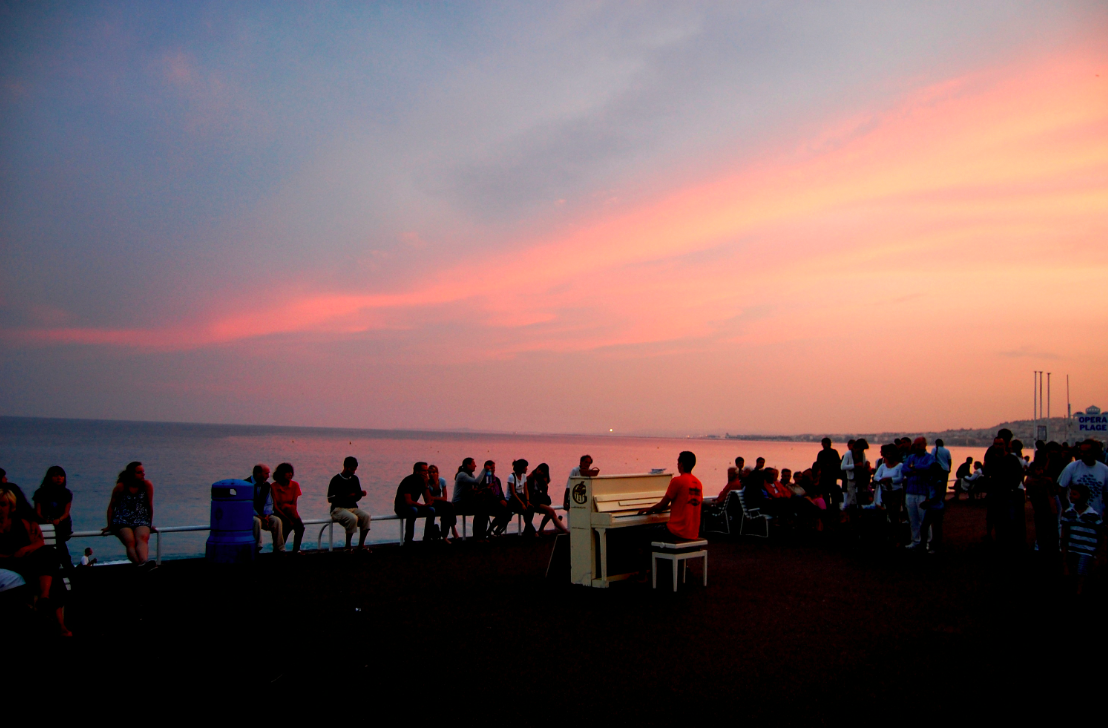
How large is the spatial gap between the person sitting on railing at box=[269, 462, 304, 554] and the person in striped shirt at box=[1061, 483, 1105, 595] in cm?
898

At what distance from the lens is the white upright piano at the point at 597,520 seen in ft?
24.9

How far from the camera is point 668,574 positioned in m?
7.84

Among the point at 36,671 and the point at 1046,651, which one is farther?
the point at 1046,651

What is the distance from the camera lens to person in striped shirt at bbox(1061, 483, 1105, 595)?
7.20 metres

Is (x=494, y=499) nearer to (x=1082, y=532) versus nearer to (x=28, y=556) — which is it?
(x=28, y=556)

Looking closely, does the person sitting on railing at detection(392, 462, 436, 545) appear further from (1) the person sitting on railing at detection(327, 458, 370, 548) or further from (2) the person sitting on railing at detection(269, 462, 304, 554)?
(2) the person sitting on railing at detection(269, 462, 304, 554)

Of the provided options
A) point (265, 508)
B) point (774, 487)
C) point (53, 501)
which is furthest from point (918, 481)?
point (53, 501)

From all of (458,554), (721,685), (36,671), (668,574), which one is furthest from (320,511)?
(721,685)

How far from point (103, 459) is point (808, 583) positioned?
59854 mm

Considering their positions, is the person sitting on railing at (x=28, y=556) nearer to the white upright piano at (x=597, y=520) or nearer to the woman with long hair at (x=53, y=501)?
the woman with long hair at (x=53, y=501)

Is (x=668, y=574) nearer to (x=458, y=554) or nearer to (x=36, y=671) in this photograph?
(x=458, y=554)

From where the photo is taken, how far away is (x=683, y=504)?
25.1ft

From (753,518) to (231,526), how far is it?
26.9 ft

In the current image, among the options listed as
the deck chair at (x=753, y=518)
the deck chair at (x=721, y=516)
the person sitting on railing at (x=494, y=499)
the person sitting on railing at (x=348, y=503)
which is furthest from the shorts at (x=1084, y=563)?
the person sitting on railing at (x=348, y=503)
